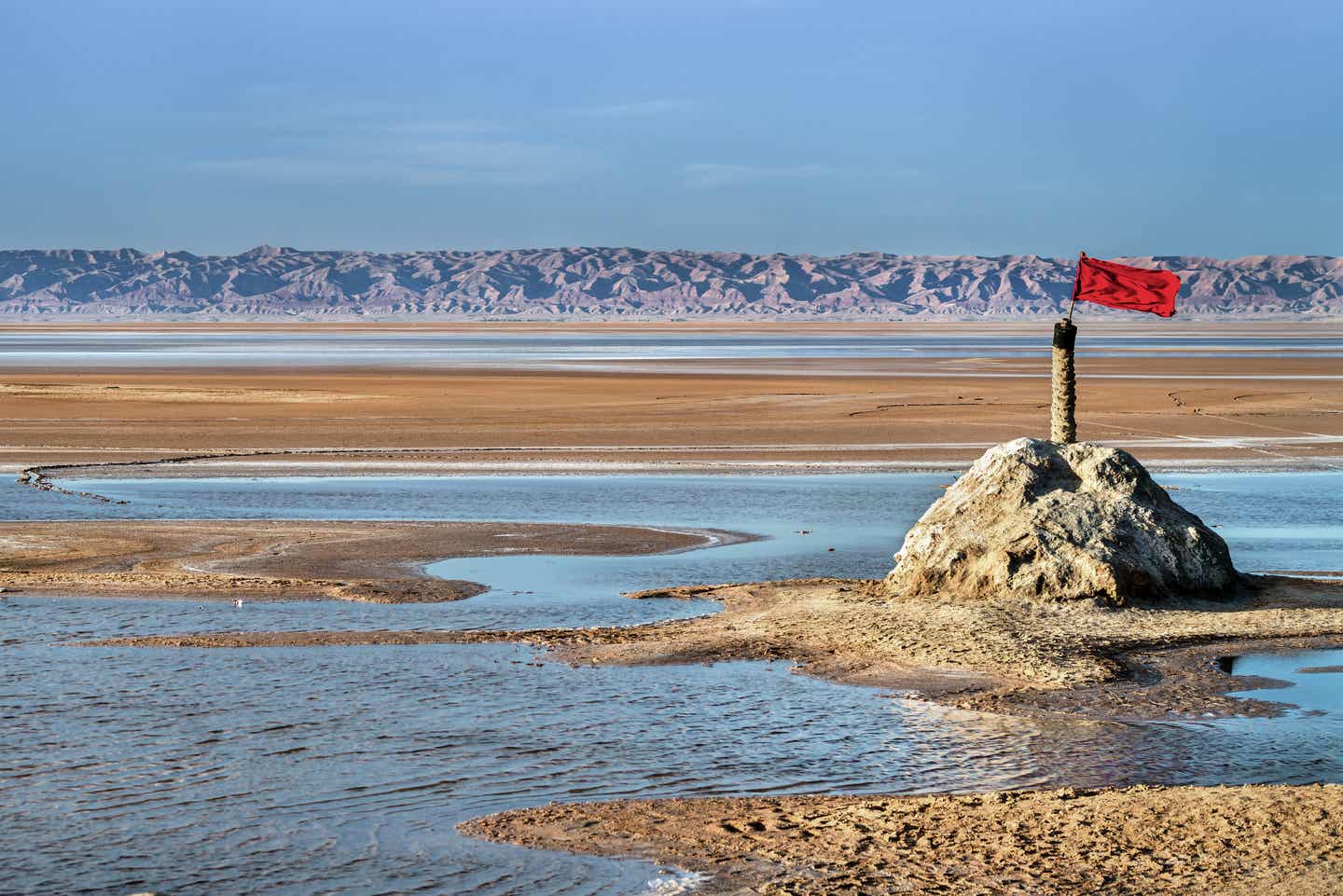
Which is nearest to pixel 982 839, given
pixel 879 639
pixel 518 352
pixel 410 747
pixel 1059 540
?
pixel 410 747

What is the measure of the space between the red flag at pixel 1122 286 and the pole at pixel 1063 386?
0.43 meters

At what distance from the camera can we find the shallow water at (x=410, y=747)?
25.7 ft

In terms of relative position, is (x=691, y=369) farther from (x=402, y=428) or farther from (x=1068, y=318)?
(x=1068, y=318)

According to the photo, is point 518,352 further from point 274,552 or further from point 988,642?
point 988,642

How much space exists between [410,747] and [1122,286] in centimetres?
1075

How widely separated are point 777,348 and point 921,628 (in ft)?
273

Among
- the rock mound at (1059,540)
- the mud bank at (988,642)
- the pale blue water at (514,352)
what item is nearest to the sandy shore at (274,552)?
the mud bank at (988,642)

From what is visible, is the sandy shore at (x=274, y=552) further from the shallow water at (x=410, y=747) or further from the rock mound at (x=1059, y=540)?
the rock mound at (x=1059, y=540)

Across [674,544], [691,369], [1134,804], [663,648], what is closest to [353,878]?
[1134,804]

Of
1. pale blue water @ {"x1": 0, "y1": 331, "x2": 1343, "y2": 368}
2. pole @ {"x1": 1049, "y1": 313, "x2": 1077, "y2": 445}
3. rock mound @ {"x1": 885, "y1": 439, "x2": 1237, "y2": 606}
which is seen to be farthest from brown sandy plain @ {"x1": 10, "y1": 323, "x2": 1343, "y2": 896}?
pale blue water @ {"x1": 0, "y1": 331, "x2": 1343, "y2": 368}

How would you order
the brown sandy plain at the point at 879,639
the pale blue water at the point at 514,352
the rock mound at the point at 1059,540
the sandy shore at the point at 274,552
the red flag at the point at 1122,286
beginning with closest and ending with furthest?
1. the brown sandy plain at the point at 879,639
2. the rock mound at the point at 1059,540
3. the sandy shore at the point at 274,552
4. the red flag at the point at 1122,286
5. the pale blue water at the point at 514,352

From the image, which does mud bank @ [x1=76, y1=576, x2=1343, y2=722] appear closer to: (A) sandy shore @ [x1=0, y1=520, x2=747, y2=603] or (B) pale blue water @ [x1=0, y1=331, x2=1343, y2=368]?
(A) sandy shore @ [x1=0, y1=520, x2=747, y2=603]

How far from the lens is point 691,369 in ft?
216

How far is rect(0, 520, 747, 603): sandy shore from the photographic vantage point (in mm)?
15594
